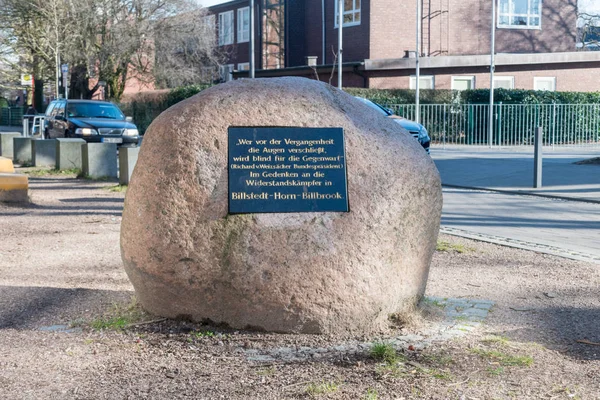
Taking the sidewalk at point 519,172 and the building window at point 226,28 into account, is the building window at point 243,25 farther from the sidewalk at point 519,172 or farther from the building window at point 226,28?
the sidewalk at point 519,172

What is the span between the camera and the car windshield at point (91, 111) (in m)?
24.7

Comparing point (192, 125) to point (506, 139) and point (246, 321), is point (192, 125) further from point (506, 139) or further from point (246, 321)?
point (506, 139)

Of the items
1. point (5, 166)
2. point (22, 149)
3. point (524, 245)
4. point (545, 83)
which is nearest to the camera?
point (524, 245)

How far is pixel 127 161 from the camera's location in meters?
15.6

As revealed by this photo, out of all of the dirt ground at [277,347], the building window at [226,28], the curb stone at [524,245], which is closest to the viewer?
the dirt ground at [277,347]

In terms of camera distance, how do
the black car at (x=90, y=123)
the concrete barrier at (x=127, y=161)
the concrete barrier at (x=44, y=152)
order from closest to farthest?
1. the concrete barrier at (x=127, y=161)
2. the concrete barrier at (x=44, y=152)
3. the black car at (x=90, y=123)

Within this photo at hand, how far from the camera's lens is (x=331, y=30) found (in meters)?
40.6

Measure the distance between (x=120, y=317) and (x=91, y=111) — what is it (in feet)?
65.3

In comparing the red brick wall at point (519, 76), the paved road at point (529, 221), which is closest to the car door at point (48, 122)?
the paved road at point (529, 221)

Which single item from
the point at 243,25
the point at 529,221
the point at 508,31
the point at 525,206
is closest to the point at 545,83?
the point at 508,31

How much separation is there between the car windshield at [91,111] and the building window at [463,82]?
16855 millimetres

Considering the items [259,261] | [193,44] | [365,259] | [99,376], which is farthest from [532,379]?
[193,44]

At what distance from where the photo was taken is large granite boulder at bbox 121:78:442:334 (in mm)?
5371

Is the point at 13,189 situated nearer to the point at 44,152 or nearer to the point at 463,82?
the point at 44,152
